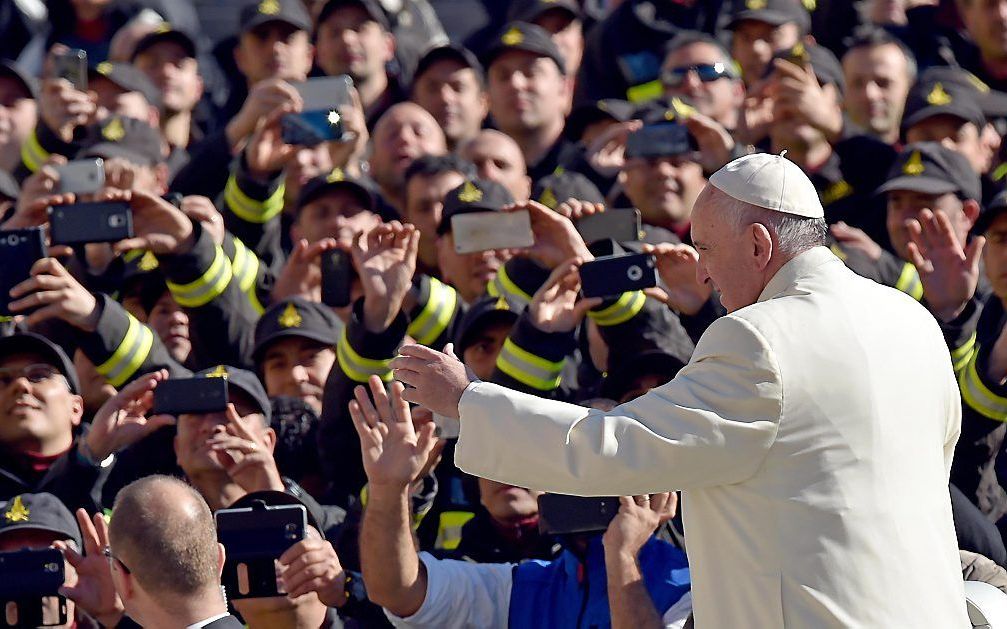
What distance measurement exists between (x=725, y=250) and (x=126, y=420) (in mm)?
3243

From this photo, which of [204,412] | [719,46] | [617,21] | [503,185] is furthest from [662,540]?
[617,21]

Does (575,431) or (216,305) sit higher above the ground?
(575,431)

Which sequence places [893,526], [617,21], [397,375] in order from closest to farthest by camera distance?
[893,526] < [397,375] < [617,21]

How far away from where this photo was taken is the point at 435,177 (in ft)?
27.2

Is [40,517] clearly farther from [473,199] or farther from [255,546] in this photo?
[473,199]

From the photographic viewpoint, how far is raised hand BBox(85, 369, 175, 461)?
679 cm

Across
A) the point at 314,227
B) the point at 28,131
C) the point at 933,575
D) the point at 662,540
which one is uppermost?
the point at 933,575

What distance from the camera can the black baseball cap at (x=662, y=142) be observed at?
791 centimetres

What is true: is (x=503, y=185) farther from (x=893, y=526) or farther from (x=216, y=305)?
(x=893, y=526)

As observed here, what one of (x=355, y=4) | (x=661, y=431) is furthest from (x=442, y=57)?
(x=661, y=431)

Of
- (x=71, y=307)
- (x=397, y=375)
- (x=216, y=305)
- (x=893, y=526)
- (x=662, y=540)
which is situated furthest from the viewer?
(x=216, y=305)

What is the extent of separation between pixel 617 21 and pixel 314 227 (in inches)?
109

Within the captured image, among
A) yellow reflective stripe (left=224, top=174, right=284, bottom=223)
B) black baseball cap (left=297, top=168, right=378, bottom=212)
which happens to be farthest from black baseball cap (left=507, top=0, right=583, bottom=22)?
black baseball cap (left=297, top=168, right=378, bottom=212)

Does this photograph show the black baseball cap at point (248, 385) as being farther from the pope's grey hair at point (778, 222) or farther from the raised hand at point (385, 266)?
the pope's grey hair at point (778, 222)
